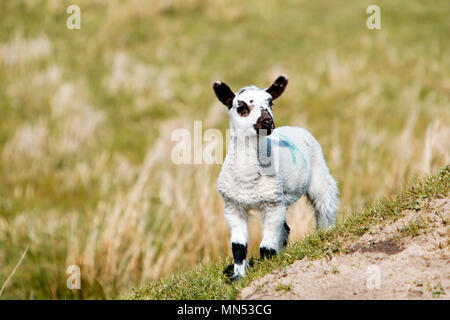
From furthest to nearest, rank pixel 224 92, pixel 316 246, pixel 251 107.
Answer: pixel 316 246
pixel 224 92
pixel 251 107

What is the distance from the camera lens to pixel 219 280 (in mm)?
5258

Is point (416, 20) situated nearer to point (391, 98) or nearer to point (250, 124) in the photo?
point (391, 98)

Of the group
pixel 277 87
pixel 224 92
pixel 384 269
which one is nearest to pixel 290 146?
pixel 277 87

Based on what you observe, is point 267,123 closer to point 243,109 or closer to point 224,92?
point 243,109

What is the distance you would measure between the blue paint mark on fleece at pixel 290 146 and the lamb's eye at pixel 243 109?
2.29ft

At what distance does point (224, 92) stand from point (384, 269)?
183 centimetres

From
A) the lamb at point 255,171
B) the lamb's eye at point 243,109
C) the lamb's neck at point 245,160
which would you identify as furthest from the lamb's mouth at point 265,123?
the lamb's neck at point 245,160

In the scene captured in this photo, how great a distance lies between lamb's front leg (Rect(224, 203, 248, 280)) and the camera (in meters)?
4.95

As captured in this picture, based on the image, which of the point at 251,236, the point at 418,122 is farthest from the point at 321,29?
the point at 251,236

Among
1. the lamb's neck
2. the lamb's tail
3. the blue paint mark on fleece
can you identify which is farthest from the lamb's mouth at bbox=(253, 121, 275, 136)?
the lamb's tail

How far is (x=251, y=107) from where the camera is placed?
4.64m

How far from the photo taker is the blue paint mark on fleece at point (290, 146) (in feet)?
17.3

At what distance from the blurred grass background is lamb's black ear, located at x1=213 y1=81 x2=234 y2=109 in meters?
2.21

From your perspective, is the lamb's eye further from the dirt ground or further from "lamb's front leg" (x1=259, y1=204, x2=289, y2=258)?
the dirt ground
